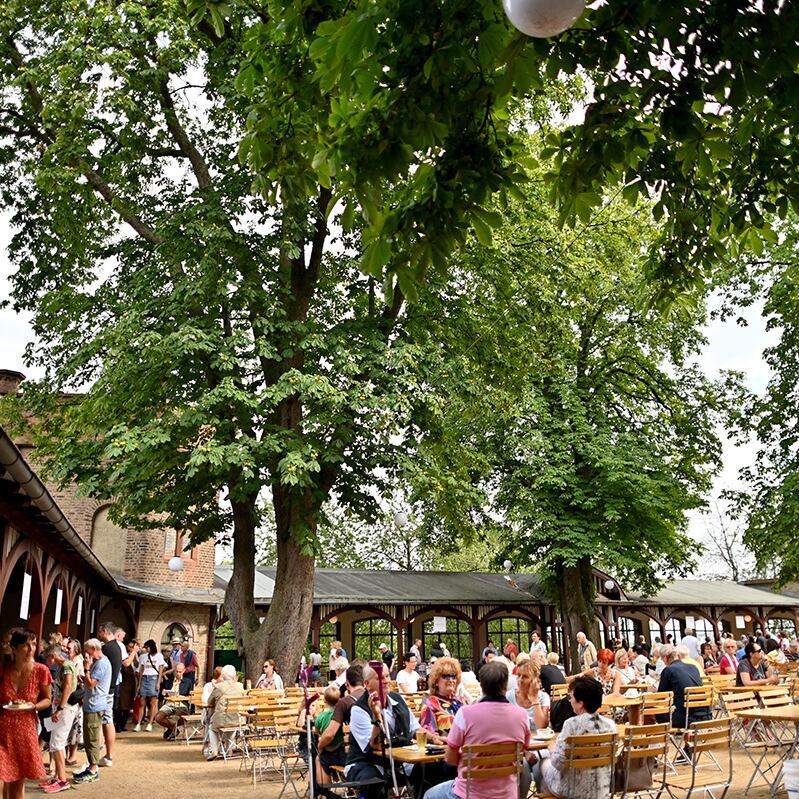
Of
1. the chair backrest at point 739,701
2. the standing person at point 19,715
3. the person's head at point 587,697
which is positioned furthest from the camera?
the chair backrest at point 739,701

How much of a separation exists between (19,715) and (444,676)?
156 inches

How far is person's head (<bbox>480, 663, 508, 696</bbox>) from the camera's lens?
18.3 ft

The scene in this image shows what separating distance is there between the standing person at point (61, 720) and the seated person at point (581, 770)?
6548mm

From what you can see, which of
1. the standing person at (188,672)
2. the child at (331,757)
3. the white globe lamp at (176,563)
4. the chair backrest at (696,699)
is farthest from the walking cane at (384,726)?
the white globe lamp at (176,563)

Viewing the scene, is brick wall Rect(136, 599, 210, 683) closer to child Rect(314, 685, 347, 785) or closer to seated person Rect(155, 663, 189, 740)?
→ seated person Rect(155, 663, 189, 740)

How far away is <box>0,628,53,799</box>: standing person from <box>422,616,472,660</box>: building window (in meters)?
23.1

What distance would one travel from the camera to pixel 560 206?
4.50 m

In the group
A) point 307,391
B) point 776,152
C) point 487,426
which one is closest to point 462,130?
point 776,152

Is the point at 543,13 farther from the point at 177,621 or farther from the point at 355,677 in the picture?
the point at 177,621

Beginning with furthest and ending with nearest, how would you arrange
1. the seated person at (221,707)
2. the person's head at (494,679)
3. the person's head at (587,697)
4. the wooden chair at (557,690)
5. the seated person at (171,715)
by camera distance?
1. the seated person at (171,715)
2. the seated person at (221,707)
3. the wooden chair at (557,690)
4. the person's head at (587,697)
5. the person's head at (494,679)

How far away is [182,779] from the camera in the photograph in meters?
11.4

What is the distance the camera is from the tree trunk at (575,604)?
1009 inches

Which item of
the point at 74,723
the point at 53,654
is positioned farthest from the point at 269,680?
the point at 53,654

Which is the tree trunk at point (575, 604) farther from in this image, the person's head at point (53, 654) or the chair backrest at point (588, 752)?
the chair backrest at point (588, 752)
